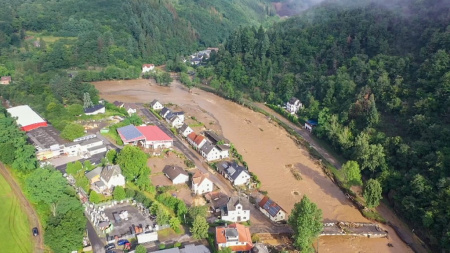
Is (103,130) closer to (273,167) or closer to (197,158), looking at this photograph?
(197,158)

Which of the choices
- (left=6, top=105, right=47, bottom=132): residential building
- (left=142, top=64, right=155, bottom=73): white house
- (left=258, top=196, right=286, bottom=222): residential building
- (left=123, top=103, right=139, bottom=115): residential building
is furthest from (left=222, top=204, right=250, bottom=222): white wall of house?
(left=142, top=64, right=155, bottom=73): white house

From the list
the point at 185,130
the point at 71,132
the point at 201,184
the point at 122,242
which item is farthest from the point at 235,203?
the point at 71,132

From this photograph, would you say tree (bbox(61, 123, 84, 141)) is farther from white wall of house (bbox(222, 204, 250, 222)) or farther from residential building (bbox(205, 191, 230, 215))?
white wall of house (bbox(222, 204, 250, 222))

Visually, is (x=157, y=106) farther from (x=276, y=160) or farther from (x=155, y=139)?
(x=276, y=160)

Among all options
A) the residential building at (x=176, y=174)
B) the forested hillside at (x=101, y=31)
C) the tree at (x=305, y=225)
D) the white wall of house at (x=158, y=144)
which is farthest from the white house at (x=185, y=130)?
the forested hillside at (x=101, y=31)

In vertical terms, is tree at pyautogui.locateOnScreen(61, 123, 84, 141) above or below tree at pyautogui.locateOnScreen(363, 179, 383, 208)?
below

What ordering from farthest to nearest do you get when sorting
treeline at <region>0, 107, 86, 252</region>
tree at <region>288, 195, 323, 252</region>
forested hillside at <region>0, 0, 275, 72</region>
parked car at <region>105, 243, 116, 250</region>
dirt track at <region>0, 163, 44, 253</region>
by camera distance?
forested hillside at <region>0, 0, 275, 72</region> → dirt track at <region>0, 163, 44, 253</region> → tree at <region>288, 195, 323, 252</region> → parked car at <region>105, 243, 116, 250</region> → treeline at <region>0, 107, 86, 252</region>
